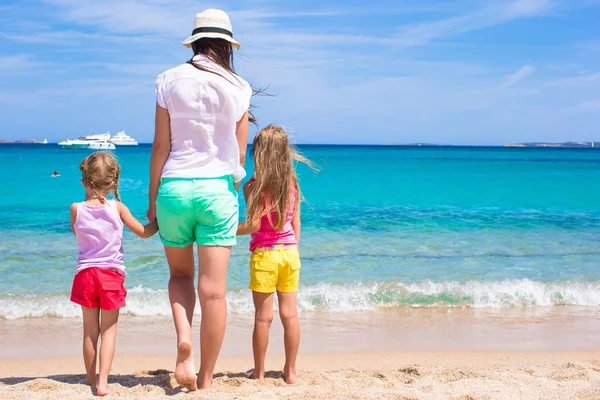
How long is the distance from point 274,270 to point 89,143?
86.2 m

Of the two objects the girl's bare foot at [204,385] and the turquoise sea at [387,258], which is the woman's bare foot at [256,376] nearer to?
the girl's bare foot at [204,385]

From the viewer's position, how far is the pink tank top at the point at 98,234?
3172mm

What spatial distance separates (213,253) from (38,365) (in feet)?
A: 7.12

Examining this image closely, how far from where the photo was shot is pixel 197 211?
2932mm

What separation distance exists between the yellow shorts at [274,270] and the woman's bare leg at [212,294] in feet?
1.33

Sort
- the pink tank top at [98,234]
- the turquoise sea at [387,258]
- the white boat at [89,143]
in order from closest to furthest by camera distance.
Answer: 1. the pink tank top at [98,234]
2. the turquoise sea at [387,258]
3. the white boat at [89,143]

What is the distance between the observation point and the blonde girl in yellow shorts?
3449mm

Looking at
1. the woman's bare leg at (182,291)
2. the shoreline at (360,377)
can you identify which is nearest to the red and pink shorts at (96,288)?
the woman's bare leg at (182,291)

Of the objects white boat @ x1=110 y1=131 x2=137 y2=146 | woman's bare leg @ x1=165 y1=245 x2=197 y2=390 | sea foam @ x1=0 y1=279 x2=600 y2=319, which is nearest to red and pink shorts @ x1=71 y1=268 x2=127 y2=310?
woman's bare leg @ x1=165 y1=245 x2=197 y2=390

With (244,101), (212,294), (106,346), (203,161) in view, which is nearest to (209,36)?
(244,101)

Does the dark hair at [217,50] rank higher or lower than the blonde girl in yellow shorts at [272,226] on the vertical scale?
higher

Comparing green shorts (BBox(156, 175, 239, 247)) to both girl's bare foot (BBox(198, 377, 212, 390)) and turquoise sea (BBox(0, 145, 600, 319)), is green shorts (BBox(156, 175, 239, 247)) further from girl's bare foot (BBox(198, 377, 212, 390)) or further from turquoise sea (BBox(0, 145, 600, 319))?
turquoise sea (BBox(0, 145, 600, 319))

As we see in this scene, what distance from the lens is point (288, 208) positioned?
11.5 feet

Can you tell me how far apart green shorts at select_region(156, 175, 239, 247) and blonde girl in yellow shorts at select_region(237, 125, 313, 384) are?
39 cm
